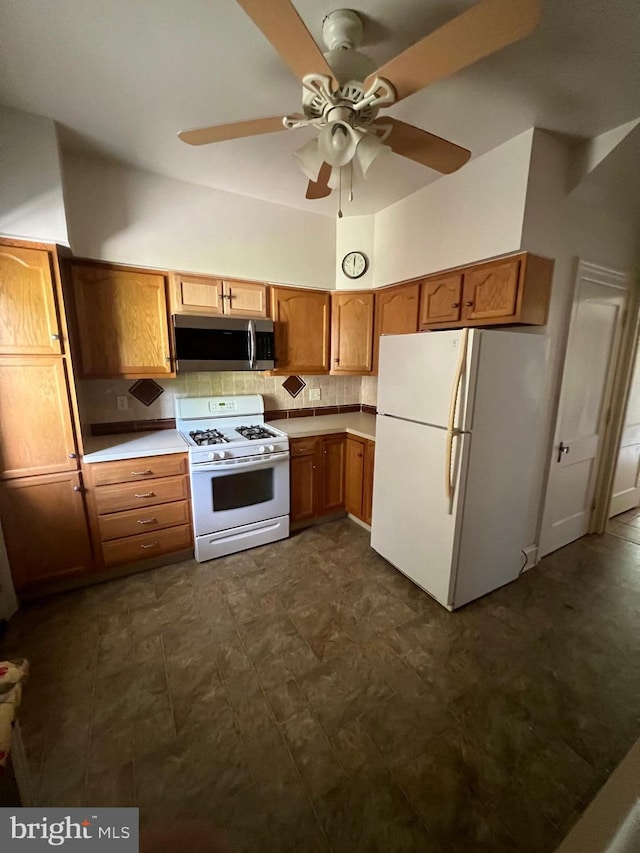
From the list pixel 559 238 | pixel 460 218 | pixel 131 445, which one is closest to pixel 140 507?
pixel 131 445

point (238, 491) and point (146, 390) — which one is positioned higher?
point (146, 390)

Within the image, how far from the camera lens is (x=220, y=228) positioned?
2.59 m

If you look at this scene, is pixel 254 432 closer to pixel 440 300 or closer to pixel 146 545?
pixel 146 545

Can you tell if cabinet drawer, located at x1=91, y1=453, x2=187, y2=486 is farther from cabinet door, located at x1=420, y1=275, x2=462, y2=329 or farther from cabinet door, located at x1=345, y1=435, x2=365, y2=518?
cabinet door, located at x1=420, y1=275, x2=462, y2=329

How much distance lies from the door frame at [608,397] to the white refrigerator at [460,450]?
0.80 ft

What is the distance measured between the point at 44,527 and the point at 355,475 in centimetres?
227

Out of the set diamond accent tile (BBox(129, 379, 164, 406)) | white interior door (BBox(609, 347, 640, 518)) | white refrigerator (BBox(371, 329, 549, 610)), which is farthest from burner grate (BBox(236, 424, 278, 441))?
white interior door (BBox(609, 347, 640, 518))

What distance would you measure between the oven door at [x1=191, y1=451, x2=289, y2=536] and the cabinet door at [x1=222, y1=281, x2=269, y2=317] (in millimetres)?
1163

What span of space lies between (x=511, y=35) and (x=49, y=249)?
2269 mm

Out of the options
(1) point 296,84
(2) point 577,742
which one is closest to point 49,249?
(1) point 296,84

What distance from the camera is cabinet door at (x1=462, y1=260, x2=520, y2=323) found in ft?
6.57

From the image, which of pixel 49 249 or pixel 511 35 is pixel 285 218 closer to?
pixel 49 249

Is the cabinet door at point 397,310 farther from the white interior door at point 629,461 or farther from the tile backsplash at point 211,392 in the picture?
the white interior door at point 629,461

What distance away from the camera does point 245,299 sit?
8.91ft
